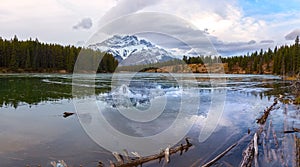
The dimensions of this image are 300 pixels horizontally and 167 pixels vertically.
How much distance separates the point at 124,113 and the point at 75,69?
3661 inches

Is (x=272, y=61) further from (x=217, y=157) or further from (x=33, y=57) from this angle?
(x=217, y=157)

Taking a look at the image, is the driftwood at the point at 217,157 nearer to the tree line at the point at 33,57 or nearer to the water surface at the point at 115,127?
the water surface at the point at 115,127

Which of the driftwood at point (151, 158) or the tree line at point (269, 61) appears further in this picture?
the tree line at point (269, 61)

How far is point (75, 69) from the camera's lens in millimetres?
104750

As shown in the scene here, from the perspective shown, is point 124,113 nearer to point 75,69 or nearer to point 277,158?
point 277,158

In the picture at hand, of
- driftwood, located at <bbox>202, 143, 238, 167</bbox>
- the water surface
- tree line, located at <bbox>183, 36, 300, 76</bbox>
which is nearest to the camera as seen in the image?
driftwood, located at <bbox>202, 143, 238, 167</bbox>

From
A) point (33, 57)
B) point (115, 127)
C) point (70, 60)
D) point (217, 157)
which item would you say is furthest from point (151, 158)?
point (70, 60)

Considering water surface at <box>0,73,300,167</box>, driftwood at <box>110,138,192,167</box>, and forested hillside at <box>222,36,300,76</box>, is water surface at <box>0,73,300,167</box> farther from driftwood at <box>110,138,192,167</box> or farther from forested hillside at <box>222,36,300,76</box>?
forested hillside at <box>222,36,300,76</box>

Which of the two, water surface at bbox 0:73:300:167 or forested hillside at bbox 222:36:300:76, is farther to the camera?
forested hillside at bbox 222:36:300:76

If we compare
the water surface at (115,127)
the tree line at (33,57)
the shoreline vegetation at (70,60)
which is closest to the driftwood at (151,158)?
the water surface at (115,127)

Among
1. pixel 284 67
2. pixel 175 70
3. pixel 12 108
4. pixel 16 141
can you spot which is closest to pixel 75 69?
pixel 175 70

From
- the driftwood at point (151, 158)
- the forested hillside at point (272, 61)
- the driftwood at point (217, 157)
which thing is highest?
the forested hillside at point (272, 61)

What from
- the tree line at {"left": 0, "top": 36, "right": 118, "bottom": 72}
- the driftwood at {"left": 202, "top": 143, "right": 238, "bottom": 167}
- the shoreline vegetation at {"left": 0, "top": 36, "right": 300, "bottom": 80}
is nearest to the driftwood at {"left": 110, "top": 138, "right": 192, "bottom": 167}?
the driftwood at {"left": 202, "top": 143, "right": 238, "bottom": 167}

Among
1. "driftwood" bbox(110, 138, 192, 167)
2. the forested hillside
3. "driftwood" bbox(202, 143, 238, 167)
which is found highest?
the forested hillside
